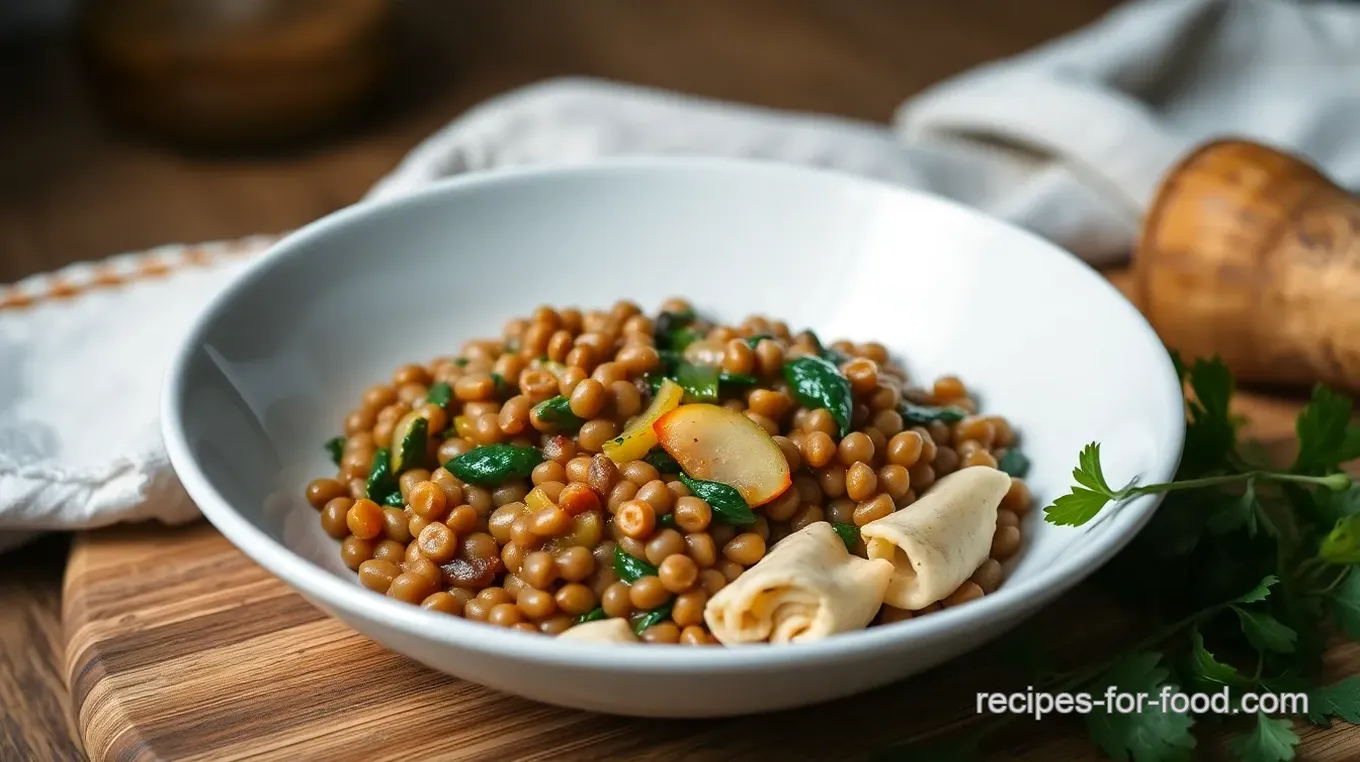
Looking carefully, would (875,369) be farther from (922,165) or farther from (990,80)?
(990,80)

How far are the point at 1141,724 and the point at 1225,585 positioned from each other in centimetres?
47

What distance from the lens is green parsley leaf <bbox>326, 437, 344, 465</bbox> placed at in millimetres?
3002

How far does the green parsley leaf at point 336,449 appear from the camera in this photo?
3.00m

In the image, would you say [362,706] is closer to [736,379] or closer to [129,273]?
[736,379]

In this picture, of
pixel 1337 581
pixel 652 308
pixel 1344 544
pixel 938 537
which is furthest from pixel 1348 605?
pixel 652 308

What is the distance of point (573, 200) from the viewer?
3.46m

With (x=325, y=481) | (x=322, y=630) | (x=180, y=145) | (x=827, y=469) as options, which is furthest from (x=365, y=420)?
(x=180, y=145)

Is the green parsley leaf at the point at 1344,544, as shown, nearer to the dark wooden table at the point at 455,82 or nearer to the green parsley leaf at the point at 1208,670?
the green parsley leaf at the point at 1208,670

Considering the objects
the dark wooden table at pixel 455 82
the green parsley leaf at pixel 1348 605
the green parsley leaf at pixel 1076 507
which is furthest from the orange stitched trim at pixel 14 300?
the green parsley leaf at pixel 1348 605

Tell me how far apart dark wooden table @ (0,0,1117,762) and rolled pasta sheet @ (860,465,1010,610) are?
3.28 meters

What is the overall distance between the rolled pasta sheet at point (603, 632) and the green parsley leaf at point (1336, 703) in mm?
1237

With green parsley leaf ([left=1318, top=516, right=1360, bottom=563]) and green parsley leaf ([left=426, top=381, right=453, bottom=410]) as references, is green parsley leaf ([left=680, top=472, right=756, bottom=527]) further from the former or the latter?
green parsley leaf ([left=1318, top=516, right=1360, bottom=563])

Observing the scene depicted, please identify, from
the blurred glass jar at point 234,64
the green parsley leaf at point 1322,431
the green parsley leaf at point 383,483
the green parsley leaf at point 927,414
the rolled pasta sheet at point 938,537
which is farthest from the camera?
the blurred glass jar at point 234,64

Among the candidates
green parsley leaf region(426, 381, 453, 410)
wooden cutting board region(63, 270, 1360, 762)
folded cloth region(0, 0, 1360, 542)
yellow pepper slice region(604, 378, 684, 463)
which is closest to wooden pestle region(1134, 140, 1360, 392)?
folded cloth region(0, 0, 1360, 542)
